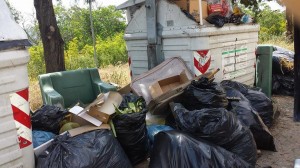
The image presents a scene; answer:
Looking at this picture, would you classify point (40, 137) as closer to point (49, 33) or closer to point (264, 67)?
point (49, 33)

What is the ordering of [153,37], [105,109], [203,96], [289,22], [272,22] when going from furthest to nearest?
[272,22], [289,22], [153,37], [203,96], [105,109]

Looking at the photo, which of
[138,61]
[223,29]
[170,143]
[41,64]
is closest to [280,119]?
[223,29]

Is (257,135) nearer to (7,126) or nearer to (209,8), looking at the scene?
(209,8)

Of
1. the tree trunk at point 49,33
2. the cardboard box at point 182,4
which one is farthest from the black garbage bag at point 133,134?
the tree trunk at point 49,33

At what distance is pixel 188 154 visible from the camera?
227 cm

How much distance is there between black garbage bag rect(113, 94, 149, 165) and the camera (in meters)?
2.62

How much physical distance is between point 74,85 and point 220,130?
229cm

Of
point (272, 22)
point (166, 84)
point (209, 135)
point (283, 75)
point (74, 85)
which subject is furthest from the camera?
point (272, 22)

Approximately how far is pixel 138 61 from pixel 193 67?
980 millimetres

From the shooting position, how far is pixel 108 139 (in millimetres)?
2336

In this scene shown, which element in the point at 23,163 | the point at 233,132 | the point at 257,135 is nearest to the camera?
the point at 23,163

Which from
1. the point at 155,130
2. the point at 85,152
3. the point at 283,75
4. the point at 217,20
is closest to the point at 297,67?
the point at 85,152

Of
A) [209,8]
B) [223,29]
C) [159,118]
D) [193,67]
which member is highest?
[209,8]

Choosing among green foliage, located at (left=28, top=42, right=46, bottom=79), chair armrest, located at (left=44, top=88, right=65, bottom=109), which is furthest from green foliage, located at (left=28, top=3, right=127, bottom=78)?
chair armrest, located at (left=44, top=88, right=65, bottom=109)
